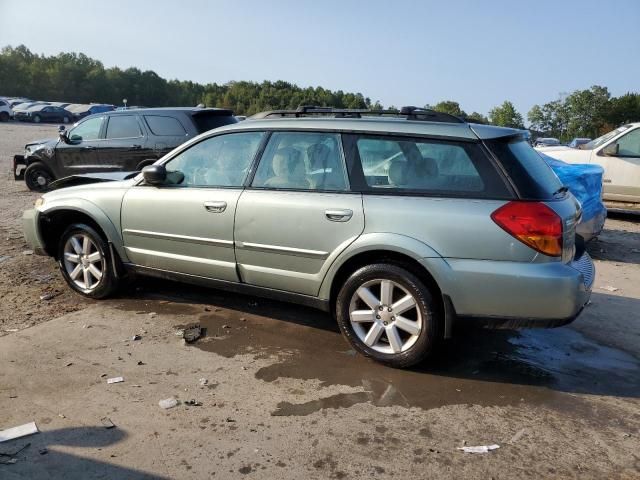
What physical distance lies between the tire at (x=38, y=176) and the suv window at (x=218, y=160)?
25.6ft

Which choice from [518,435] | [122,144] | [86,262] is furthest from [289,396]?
[122,144]

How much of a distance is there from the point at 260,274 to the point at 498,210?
1.87 meters

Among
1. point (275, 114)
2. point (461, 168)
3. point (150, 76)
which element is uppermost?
point (150, 76)

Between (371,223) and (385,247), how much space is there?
201mm

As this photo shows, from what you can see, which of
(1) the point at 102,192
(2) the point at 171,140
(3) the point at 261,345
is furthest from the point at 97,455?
(2) the point at 171,140

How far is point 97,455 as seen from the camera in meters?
2.93

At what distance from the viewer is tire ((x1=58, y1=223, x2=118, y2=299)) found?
204 inches

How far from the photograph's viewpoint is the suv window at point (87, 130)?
10.3 m

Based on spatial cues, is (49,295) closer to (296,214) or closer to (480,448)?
(296,214)

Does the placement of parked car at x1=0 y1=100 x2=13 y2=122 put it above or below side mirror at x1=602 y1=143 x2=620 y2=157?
above

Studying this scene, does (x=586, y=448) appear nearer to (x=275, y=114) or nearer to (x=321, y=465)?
(x=321, y=465)

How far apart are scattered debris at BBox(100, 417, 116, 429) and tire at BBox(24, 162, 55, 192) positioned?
9418 millimetres

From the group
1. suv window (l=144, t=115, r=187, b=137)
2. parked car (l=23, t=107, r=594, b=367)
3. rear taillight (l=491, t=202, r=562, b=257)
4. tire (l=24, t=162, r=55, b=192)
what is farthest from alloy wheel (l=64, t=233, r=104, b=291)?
tire (l=24, t=162, r=55, b=192)

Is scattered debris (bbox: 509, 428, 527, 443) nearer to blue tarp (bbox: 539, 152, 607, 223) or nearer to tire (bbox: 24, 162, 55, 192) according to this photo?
blue tarp (bbox: 539, 152, 607, 223)
